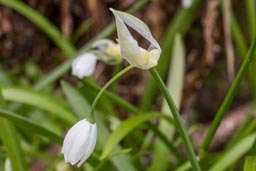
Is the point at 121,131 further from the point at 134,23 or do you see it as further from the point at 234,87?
the point at 134,23

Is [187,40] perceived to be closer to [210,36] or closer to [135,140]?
[210,36]

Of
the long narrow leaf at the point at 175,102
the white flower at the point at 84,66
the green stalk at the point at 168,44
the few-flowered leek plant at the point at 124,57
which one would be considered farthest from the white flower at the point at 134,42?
the green stalk at the point at 168,44

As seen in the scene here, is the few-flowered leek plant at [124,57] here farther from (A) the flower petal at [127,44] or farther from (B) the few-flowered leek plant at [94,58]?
(B) the few-flowered leek plant at [94,58]

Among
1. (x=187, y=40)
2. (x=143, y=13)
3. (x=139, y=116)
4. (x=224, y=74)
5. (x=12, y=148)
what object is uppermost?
(x=12, y=148)

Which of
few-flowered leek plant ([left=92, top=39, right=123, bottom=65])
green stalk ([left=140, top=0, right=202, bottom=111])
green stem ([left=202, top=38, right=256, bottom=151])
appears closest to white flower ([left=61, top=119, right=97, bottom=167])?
green stem ([left=202, top=38, right=256, bottom=151])

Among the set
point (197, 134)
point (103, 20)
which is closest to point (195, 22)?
point (103, 20)

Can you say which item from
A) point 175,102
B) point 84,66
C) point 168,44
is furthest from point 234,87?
point 168,44
